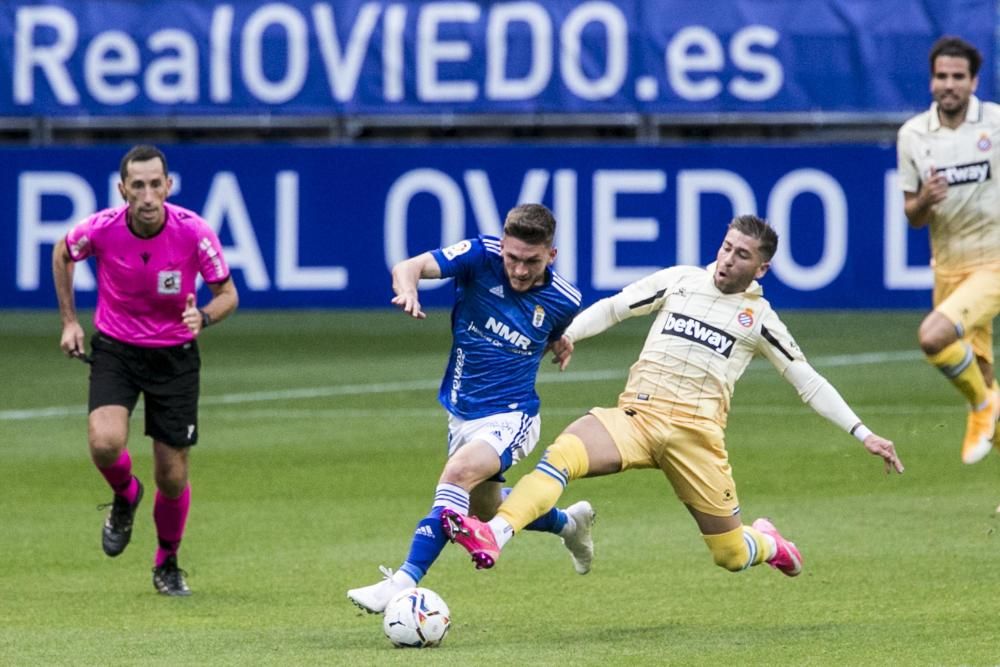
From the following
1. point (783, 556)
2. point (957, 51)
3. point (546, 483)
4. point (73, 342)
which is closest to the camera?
point (546, 483)

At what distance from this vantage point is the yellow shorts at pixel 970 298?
34.5 feet

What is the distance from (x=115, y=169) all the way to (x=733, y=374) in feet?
46.6

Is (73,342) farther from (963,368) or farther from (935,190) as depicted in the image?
(963,368)

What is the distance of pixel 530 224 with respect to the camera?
8328 mm

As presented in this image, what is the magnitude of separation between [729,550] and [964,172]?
2909 millimetres

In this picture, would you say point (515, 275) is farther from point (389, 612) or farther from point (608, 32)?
point (608, 32)

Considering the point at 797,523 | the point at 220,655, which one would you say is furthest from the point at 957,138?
the point at 220,655

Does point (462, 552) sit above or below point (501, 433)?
below

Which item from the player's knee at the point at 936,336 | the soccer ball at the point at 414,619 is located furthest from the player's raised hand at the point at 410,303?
the player's knee at the point at 936,336

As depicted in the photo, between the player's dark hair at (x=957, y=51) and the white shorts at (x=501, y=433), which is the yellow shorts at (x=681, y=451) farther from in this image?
the player's dark hair at (x=957, y=51)

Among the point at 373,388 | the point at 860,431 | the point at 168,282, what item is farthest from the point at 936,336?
the point at 373,388

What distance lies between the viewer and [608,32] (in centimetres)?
2264

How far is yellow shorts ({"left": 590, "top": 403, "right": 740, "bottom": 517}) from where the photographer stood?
8.88 metres

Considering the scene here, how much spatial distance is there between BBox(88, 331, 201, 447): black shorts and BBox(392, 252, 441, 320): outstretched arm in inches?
74.1
